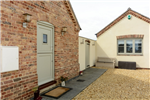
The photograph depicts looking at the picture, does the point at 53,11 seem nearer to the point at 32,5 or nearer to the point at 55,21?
the point at 55,21

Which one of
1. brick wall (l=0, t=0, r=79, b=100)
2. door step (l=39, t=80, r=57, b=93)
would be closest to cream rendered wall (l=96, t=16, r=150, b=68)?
brick wall (l=0, t=0, r=79, b=100)

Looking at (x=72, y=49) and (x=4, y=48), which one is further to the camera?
(x=72, y=49)

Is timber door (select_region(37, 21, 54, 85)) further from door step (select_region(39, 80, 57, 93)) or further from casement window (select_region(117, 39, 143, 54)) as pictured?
casement window (select_region(117, 39, 143, 54))

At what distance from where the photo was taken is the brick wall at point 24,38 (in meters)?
3.23

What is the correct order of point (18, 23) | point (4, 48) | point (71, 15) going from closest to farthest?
point (4, 48)
point (18, 23)
point (71, 15)

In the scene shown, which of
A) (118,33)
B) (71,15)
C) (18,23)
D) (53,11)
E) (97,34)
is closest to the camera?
(18,23)

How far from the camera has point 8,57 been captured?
3281 mm

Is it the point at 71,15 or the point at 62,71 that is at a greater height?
the point at 71,15

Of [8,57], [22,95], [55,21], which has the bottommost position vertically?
[22,95]

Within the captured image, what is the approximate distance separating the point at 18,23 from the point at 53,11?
2098mm

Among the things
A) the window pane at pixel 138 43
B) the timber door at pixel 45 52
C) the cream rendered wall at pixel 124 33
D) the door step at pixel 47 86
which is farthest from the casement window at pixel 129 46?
the door step at pixel 47 86

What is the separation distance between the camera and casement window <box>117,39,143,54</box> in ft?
36.1

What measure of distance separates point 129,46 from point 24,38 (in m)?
10.5

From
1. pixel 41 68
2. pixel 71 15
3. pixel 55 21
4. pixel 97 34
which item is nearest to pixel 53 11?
pixel 55 21
